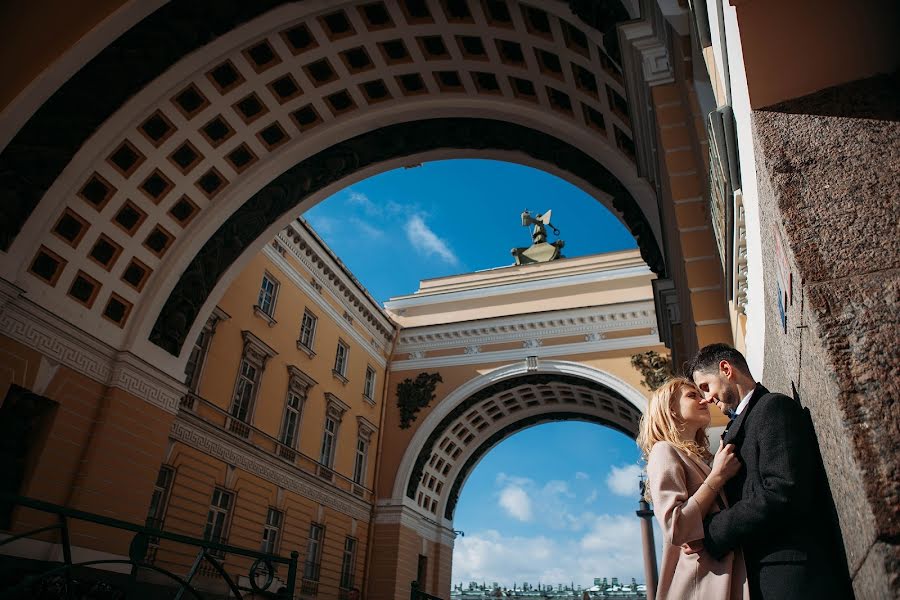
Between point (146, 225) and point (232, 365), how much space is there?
5528 millimetres

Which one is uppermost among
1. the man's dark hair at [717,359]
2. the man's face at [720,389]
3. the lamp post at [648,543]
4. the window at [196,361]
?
the window at [196,361]

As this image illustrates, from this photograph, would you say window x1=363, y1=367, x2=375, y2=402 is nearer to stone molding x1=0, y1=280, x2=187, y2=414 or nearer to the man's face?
stone molding x1=0, y1=280, x2=187, y2=414

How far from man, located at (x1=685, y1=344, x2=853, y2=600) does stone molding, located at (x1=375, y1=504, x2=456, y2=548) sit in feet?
69.0

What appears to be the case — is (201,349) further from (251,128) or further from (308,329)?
(251,128)

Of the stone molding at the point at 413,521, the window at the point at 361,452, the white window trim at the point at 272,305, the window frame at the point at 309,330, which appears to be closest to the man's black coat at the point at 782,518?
the white window trim at the point at 272,305

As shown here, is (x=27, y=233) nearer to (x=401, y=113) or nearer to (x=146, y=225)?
(x=146, y=225)

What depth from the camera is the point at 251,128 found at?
37.4 ft

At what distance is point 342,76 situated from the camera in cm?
1109

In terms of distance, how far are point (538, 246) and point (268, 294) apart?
1653 cm

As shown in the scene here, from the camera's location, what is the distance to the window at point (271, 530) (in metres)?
16.5

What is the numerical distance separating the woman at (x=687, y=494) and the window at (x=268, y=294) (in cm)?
1628

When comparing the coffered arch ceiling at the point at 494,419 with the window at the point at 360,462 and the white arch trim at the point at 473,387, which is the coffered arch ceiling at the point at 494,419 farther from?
the window at the point at 360,462

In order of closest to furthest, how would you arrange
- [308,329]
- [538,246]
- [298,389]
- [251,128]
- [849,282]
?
[849,282]
[251,128]
[298,389]
[308,329]
[538,246]

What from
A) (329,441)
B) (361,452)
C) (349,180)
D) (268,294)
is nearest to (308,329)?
(268,294)
